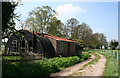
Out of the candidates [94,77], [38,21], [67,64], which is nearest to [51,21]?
[38,21]

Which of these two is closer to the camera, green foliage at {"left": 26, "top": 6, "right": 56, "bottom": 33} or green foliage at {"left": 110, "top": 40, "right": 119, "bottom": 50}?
green foliage at {"left": 26, "top": 6, "right": 56, "bottom": 33}

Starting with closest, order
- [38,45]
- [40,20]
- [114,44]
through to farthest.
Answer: [38,45] < [40,20] < [114,44]

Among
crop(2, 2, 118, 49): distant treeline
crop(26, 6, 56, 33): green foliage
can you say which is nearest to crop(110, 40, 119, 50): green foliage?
crop(2, 2, 118, 49): distant treeline

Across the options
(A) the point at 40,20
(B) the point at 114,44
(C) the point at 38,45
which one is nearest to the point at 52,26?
(A) the point at 40,20

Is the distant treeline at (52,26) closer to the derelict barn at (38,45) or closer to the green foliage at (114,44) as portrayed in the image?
the derelict barn at (38,45)

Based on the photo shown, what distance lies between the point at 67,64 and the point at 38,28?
28547mm

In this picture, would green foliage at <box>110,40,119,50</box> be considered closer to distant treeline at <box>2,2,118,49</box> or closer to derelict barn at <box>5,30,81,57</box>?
distant treeline at <box>2,2,118,49</box>

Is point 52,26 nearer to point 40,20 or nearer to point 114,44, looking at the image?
point 40,20

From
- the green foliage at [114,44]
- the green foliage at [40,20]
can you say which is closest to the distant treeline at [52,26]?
the green foliage at [40,20]

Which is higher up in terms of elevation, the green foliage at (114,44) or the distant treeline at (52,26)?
the distant treeline at (52,26)

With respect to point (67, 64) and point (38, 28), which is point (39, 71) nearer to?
point (67, 64)

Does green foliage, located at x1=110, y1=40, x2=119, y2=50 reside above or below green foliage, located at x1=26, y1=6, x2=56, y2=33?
below

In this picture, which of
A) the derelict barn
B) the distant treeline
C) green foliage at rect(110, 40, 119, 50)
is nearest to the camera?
the derelict barn

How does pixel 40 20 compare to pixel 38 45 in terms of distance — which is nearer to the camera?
pixel 38 45
